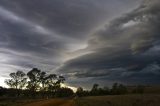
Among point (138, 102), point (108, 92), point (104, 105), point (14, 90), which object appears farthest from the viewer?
point (14, 90)

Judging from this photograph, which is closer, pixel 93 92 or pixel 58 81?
pixel 93 92

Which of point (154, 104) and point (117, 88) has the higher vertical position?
point (117, 88)

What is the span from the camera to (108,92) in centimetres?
8656

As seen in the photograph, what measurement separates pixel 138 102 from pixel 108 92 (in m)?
41.6

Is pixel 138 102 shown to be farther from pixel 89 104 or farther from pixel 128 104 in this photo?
pixel 89 104

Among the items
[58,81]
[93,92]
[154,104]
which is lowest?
[154,104]

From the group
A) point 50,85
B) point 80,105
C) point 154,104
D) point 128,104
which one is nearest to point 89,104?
point 80,105

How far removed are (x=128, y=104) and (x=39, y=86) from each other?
9360 centimetres

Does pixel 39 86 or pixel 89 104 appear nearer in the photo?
pixel 89 104

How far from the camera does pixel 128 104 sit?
42.7m

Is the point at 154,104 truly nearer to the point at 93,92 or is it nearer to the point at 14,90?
the point at 93,92

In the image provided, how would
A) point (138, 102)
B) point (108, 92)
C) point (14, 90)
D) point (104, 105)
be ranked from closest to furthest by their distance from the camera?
1. point (104, 105)
2. point (138, 102)
3. point (108, 92)
4. point (14, 90)

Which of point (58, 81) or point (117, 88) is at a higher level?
point (58, 81)

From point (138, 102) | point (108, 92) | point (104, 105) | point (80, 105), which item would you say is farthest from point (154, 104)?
point (108, 92)
